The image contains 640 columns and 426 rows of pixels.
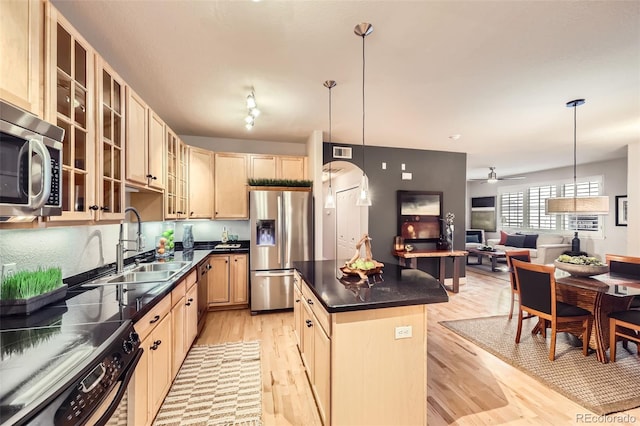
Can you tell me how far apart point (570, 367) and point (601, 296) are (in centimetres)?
77

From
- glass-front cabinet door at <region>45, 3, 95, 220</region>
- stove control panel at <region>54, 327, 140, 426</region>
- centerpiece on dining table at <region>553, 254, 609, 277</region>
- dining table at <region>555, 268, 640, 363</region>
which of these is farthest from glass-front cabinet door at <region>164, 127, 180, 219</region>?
centerpiece on dining table at <region>553, 254, 609, 277</region>

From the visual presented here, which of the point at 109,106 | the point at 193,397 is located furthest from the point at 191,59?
the point at 193,397

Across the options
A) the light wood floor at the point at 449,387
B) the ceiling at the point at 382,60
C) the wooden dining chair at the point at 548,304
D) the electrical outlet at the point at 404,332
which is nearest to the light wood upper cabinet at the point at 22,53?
the ceiling at the point at 382,60

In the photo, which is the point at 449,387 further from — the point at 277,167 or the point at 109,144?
the point at 277,167

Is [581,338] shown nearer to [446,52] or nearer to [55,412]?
[446,52]

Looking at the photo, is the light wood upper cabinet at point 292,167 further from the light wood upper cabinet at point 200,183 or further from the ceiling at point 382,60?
the light wood upper cabinet at point 200,183

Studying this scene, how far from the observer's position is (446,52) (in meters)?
2.10

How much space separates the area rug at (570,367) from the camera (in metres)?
2.10

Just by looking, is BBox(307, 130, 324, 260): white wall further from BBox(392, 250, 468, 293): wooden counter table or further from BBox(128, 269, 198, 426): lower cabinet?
BBox(128, 269, 198, 426): lower cabinet

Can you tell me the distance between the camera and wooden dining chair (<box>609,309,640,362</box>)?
244cm

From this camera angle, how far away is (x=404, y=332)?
1.65 m

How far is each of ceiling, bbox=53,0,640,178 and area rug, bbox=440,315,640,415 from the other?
270 centimetres

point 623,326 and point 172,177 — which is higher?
point 172,177

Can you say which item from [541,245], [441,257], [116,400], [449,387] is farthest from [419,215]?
[116,400]
